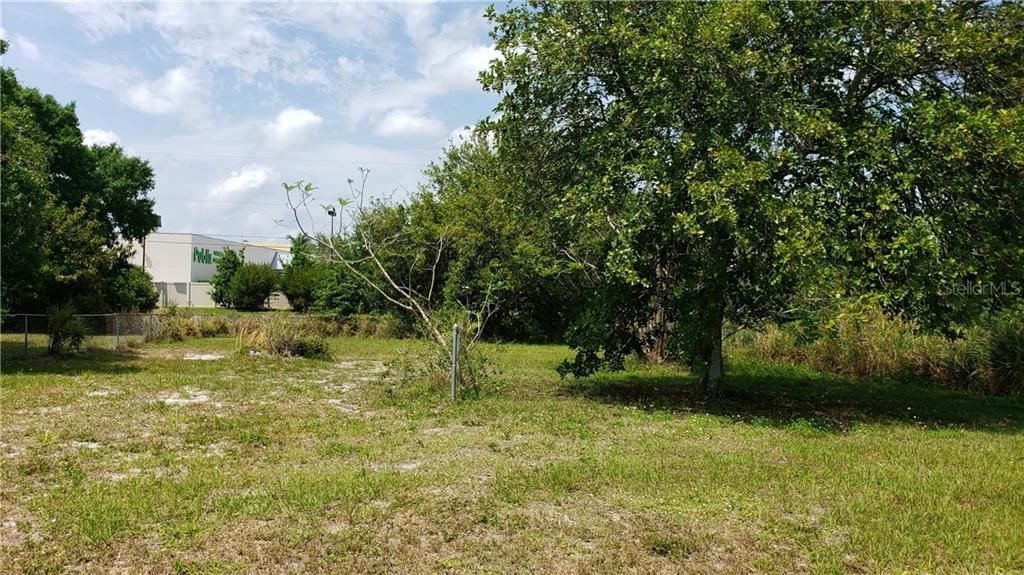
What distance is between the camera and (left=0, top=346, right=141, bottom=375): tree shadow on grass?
43.8ft

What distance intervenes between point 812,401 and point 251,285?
33.4m

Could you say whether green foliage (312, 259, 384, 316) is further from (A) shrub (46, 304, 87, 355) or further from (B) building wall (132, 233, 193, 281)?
(B) building wall (132, 233, 193, 281)

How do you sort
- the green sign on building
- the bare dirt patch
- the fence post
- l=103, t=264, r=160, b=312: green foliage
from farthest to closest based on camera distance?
the green sign on building → l=103, t=264, r=160, b=312: green foliage → the fence post → the bare dirt patch

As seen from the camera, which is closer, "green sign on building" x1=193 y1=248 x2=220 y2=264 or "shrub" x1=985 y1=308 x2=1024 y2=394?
"shrub" x1=985 y1=308 x2=1024 y2=394

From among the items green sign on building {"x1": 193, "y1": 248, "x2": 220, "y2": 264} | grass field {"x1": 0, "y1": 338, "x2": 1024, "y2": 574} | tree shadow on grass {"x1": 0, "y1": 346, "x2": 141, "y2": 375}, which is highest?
green sign on building {"x1": 193, "y1": 248, "x2": 220, "y2": 264}

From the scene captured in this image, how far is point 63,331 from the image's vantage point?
1582 centimetres

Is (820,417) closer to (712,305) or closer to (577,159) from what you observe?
(712,305)

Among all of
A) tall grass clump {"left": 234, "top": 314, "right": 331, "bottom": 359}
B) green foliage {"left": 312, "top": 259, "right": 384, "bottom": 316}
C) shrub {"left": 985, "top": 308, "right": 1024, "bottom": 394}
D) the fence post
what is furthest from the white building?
shrub {"left": 985, "top": 308, "right": 1024, "bottom": 394}

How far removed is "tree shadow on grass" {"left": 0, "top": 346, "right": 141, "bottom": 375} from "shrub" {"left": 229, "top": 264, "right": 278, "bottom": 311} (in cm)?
2232

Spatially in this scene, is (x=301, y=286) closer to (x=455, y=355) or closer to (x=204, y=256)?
(x=204, y=256)

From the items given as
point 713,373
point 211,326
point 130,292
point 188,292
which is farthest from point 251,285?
point 713,373

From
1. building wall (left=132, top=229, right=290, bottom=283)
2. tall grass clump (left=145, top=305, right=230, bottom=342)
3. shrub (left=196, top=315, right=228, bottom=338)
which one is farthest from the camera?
building wall (left=132, top=229, right=290, bottom=283)

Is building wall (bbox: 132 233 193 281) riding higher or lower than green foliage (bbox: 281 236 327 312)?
higher

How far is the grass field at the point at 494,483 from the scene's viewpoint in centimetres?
449
